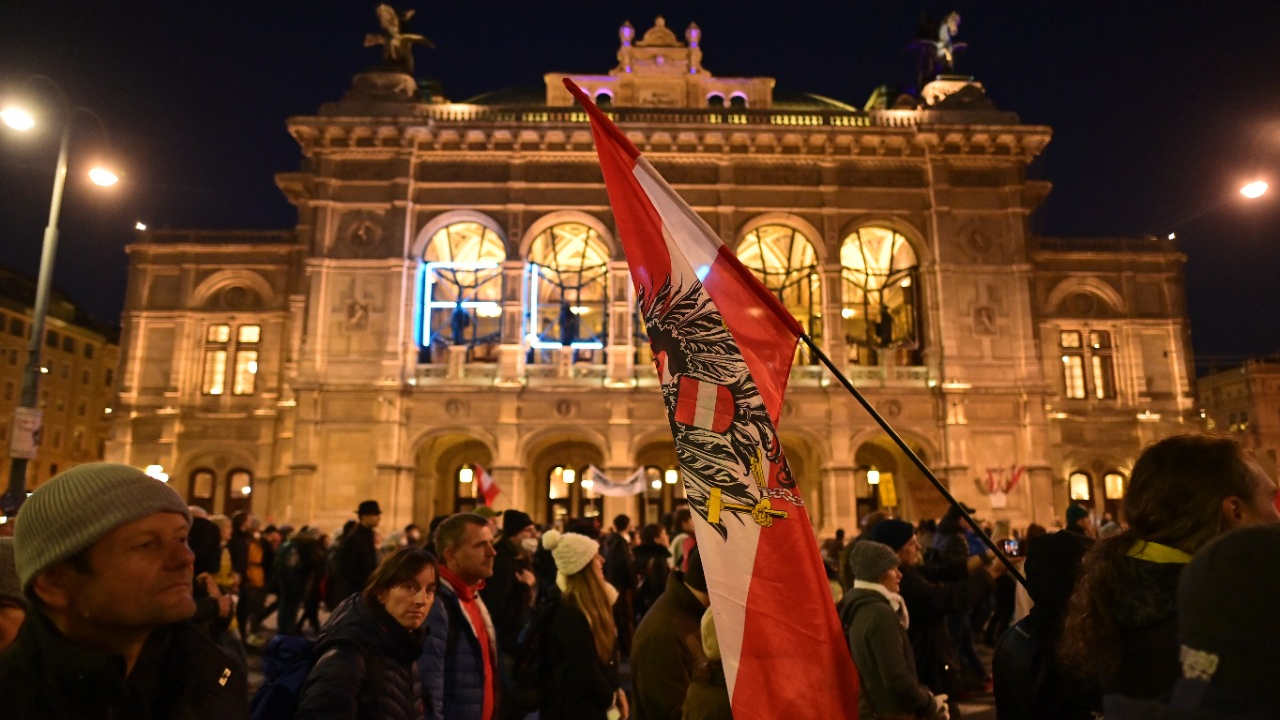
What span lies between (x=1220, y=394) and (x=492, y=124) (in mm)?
50843

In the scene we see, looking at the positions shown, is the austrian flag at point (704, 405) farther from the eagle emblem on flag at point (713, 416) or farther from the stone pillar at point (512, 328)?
the stone pillar at point (512, 328)

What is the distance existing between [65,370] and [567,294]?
120ft

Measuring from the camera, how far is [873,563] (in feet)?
17.3

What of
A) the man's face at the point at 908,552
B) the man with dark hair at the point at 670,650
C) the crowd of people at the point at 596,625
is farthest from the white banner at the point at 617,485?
the man with dark hair at the point at 670,650

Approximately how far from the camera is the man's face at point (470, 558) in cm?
522

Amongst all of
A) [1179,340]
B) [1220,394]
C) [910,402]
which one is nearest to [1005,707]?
[910,402]

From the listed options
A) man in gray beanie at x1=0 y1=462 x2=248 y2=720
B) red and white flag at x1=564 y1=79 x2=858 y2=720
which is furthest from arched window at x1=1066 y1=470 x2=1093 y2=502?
man in gray beanie at x1=0 y1=462 x2=248 y2=720

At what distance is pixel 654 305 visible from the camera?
4.19 meters

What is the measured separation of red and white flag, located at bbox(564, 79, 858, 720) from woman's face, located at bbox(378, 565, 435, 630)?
4.60 ft

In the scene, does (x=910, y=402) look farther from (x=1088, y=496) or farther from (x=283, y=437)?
(x=283, y=437)

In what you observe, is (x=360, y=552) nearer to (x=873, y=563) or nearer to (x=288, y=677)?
(x=288, y=677)

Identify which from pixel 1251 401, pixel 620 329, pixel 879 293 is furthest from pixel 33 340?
pixel 1251 401

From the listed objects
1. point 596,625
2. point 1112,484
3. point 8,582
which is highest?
point 8,582

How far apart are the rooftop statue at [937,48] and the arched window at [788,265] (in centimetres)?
778
